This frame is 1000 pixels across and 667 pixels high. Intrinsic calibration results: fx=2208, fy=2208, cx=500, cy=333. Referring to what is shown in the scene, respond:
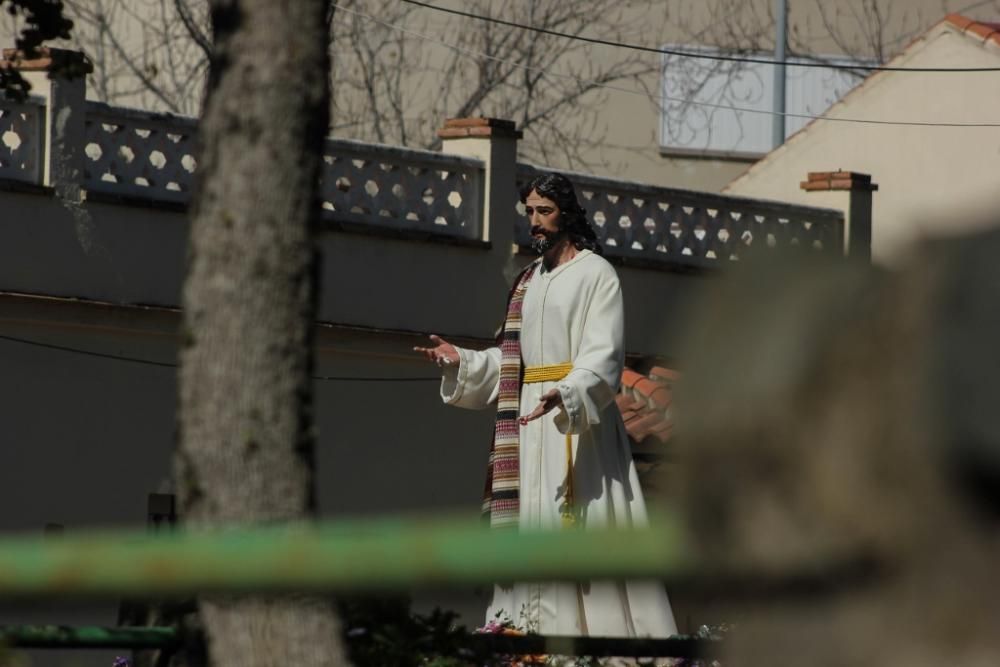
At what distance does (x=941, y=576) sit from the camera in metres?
1.06

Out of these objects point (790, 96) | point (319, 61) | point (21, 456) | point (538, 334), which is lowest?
point (21, 456)

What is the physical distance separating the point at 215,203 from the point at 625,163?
25560 millimetres

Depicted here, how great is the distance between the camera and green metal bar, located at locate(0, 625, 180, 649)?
3463 millimetres

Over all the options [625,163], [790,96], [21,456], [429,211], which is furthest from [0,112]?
[790,96]

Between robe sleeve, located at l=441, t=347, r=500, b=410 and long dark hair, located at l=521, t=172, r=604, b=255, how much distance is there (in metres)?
0.59

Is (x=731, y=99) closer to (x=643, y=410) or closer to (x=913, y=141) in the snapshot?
(x=913, y=141)

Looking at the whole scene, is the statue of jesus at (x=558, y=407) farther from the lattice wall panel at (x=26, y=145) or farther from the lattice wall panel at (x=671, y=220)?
the lattice wall panel at (x=671, y=220)

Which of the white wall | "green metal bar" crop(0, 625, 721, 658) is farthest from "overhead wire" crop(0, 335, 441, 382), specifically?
"green metal bar" crop(0, 625, 721, 658)

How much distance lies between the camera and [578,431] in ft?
27.3

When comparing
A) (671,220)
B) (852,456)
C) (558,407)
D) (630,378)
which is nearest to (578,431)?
(558,407)

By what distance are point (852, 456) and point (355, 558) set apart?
353 mm

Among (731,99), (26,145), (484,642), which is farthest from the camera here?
(731,99)

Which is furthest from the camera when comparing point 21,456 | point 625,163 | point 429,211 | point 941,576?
point 625,163

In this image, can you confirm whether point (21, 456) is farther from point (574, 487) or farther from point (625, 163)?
point (625, 163)
